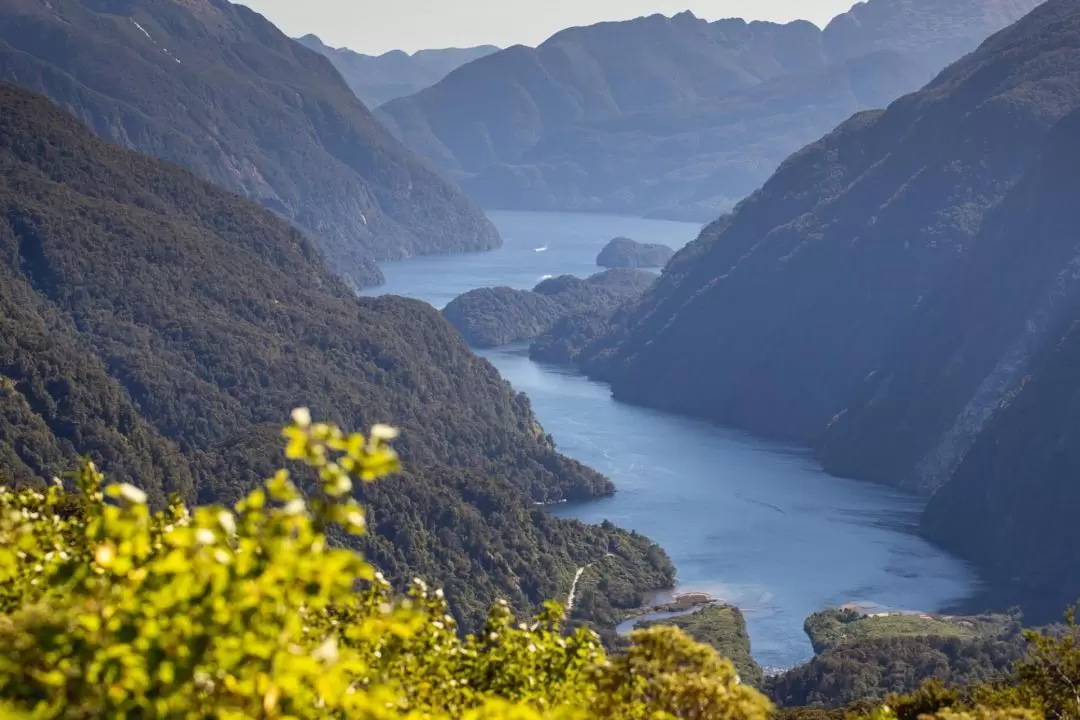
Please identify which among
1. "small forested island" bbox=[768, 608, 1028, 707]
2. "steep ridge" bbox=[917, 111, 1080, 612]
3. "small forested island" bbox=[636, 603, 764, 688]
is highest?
"steep ridge" bbox=[917, 111, 1080, 612]

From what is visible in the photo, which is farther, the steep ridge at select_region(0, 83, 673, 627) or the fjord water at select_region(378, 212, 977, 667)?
the fjord water at select_region(378, 212, 977, 667)

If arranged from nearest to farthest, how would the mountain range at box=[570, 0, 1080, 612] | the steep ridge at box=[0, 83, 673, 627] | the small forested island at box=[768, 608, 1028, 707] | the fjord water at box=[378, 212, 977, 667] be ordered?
the small forested island at box=[768, 608, 1028, 707], the steep ridge at box=[0, 83, 673, 627], the fjord water at box=[378, 212, 977, 667], the mountain range at box=[570, 0, 1080, 612]

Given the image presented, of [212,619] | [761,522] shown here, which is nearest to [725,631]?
[761,522]

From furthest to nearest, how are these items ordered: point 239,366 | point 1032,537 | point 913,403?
point 913,403, point 239,366, point 1032,537

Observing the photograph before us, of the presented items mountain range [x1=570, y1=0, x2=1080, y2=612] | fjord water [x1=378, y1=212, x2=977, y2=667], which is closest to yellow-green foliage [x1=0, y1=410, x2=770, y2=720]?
fjord water [x1=378, y1=212, x2=977, y2=667]

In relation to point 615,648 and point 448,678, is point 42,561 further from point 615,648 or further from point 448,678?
point 615,648

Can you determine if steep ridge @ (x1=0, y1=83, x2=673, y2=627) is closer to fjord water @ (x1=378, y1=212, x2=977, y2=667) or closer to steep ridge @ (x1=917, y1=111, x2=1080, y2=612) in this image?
fjord water @ (x1=378, y1=212, x2=977, y2=667)

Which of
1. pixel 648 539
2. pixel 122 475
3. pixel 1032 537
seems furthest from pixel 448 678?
pixel 1032 537
